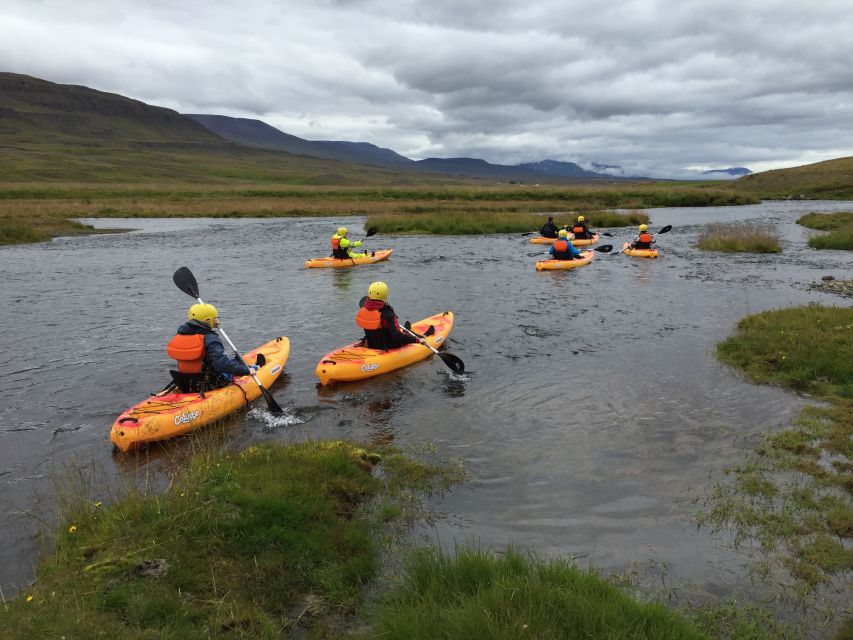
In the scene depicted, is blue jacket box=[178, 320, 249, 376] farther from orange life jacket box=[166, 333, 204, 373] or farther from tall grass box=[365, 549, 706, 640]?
tall grass box=[365, 549, 706, 640]

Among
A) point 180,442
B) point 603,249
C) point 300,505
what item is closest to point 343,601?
point 300,505

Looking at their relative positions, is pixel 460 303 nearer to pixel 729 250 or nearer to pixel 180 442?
pixel 180 442

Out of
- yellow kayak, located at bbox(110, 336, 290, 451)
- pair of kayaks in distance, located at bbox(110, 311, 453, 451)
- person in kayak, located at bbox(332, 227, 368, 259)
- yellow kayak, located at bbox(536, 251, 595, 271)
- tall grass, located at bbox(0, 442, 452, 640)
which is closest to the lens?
tall grass, located at bbox(0, 442, 452, 640)

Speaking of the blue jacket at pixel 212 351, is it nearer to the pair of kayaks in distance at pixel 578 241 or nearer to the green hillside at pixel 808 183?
the pair of kayaks in distance at pixel 578 241

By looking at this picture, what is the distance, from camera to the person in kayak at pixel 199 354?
32.6ft

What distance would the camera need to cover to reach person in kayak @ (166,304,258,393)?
993 centimetres

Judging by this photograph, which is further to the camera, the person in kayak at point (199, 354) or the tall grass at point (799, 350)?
the tall grass at point (799, 350)

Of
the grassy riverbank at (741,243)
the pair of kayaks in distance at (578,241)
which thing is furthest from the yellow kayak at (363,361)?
the grassy riverbank at (741,243)

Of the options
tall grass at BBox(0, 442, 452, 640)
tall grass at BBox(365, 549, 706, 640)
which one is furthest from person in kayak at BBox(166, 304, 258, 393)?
tall grass at BBox(365, 549, 706, 640)

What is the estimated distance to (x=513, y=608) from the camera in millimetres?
4117

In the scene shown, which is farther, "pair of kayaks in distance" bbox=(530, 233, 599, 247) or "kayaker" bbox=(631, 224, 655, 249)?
"pair of kayaks in distance" bbox=(530, 233, 599, 247)

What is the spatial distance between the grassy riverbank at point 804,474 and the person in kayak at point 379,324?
23.8 ft

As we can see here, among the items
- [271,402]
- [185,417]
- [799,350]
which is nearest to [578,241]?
[799,350]

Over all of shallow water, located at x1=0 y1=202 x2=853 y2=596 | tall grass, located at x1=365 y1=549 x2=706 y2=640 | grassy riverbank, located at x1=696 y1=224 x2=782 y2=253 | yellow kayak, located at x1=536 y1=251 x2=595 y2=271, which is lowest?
shallow water, located at x1=0 y1=202 x2=853 y2=596
